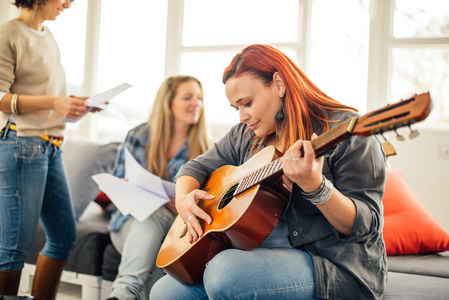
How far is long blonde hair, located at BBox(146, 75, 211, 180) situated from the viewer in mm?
2209

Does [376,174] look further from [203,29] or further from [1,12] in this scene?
[1,12]

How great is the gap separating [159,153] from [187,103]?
0.31m

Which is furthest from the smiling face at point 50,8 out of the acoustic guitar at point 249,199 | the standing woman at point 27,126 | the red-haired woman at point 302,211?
the acoustic guitar at point 249,199

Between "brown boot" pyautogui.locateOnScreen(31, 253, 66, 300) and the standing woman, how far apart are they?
0.22m

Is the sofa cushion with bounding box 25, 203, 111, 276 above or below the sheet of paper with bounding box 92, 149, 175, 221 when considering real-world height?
below

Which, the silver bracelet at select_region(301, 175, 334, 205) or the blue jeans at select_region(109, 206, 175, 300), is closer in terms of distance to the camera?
the silver bracelet at select_region(301, 175, 334, 205)

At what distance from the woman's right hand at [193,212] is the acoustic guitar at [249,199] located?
18 millimetres

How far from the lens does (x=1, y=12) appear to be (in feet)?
12.2

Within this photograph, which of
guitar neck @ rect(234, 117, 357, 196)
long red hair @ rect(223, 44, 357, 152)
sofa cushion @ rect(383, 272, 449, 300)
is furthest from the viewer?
sofa cushion @ rect(383, 272, 449, 300)

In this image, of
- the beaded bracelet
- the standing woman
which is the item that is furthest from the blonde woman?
the beaded bracelet

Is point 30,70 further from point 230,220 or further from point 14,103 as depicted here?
point 230,220

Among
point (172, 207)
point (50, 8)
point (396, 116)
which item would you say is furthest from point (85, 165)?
point (396, 116)

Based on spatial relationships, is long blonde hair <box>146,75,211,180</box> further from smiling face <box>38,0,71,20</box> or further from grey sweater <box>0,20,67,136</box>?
smiling face <box>38,0,71,20</box>

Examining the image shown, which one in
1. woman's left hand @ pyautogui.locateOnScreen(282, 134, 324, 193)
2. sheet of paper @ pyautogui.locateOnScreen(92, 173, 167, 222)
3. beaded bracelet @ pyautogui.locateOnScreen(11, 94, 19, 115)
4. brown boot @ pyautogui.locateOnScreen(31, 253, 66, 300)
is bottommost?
brown boot @ pyautogui.locateOnScreen(31, 253, 66, 300)
